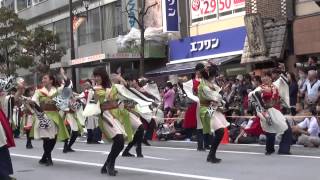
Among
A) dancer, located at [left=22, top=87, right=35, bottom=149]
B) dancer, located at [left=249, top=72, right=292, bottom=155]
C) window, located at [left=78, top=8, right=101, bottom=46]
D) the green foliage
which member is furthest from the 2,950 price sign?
the green foliage

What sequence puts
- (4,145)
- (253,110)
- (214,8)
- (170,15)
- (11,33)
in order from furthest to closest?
(11,33), (170,15), (214,8), (253,110), (4,145)

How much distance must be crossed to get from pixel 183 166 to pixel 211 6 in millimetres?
17958

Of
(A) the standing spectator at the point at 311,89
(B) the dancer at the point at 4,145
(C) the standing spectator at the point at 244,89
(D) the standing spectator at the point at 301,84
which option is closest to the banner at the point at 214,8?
(C) the standing spectator at the point at 244,89

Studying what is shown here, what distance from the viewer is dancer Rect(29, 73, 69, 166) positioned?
12562 mm

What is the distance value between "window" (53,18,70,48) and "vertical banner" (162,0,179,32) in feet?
48.6

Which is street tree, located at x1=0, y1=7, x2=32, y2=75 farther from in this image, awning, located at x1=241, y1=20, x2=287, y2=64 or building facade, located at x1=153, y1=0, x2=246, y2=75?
awning, located at x1=241, y1=20, x2=287, y2=64

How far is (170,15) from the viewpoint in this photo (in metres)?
29.8

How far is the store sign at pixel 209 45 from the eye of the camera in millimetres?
25981

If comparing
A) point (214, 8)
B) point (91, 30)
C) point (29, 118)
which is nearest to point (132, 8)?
point (214, 8)

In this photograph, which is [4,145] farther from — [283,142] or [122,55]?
[122,55]

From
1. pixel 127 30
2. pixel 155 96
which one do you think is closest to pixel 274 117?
pixel 155 96

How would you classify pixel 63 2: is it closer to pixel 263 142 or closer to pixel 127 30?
pixel 127 30

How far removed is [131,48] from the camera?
105 ft

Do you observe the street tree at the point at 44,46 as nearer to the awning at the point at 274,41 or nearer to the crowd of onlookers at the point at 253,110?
the awning at the point at 274,41
